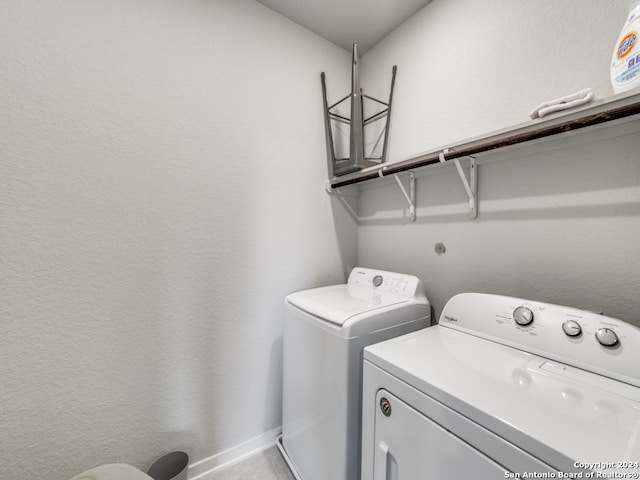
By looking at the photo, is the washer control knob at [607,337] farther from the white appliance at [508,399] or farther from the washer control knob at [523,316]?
the washer control knob at [523,316]

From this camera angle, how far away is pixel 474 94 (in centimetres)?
129

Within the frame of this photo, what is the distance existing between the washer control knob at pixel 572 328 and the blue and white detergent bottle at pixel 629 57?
752 mm

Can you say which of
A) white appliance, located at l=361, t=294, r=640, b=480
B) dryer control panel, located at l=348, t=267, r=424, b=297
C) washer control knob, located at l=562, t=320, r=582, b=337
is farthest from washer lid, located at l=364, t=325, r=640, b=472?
dryer control panel, located at l=348, t=267, r=424, b=297

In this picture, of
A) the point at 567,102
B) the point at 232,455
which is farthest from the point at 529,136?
the point at 232,455

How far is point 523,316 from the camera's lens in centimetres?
92

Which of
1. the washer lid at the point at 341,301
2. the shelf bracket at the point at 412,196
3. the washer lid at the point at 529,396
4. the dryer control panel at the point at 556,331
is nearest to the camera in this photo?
the washer lid at the point at 529,396

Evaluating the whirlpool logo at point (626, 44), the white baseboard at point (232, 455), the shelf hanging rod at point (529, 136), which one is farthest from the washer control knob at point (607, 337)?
the white baseboard at point (232, 455)

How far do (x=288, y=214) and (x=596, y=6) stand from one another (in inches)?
63.8

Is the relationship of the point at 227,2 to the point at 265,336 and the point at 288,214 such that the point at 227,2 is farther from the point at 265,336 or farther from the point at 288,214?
the point at 265,336

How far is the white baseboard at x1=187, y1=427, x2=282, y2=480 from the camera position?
1314 mm

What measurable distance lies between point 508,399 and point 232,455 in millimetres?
1529

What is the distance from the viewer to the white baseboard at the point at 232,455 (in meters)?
1.31

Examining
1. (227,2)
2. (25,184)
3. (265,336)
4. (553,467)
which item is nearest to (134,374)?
(265,336)

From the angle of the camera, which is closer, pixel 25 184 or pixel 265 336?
pixel 25 184
